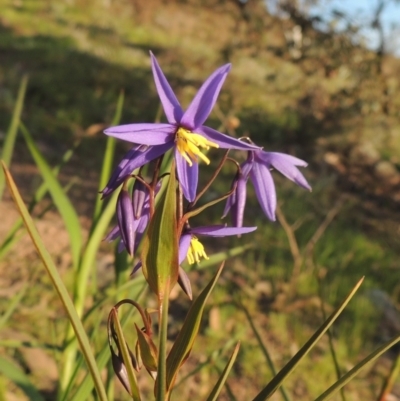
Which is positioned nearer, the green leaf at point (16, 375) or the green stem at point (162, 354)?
the green stem at point (162, 354)

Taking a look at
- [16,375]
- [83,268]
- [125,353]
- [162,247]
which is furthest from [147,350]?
[83,268]

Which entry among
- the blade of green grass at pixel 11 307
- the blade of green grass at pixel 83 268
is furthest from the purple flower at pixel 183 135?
the blade of green grass at pixel 11 307

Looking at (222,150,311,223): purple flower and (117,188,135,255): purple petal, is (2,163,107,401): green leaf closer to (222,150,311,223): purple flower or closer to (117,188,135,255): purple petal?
(117,188,135,255): purple petal

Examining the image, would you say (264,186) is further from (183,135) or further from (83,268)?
(83,268)

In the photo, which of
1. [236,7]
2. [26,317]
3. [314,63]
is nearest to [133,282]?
[26,317]

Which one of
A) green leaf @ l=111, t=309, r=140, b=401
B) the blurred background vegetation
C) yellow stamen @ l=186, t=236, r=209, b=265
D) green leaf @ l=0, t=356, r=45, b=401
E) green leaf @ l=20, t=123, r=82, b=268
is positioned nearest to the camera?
green leaf @ l=111, t=309, r=140, b=401

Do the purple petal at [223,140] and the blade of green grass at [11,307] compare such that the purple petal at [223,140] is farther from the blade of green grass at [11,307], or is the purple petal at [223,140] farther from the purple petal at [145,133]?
the blade of green grass at [11,307]

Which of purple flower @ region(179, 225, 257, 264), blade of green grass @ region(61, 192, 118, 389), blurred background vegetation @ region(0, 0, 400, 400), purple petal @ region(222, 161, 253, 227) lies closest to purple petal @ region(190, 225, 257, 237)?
purple flower @ region(179, 225, 257, 264)
